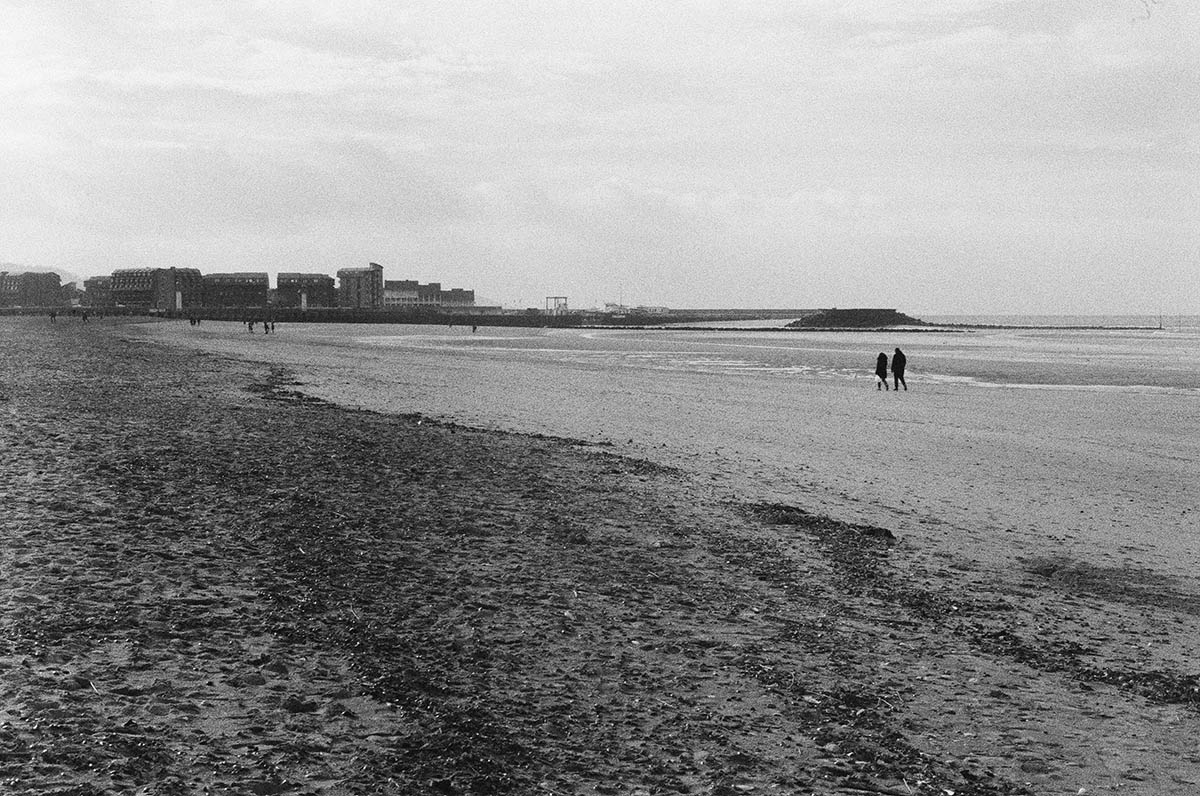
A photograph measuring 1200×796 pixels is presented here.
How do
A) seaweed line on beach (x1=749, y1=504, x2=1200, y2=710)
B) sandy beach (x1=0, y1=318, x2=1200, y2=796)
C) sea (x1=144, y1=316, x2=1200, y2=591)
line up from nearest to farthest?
sandy beach (x1=0, y1=318, x2=1200, y2=796) < seaweed line on beach (x1=749, y1=504, x2=1200, y2=710) < sea (x1=144, y1=316, x2=1200, y2=591)

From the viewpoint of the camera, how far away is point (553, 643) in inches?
259

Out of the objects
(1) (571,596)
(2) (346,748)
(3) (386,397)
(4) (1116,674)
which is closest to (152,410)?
(3) (386,397)

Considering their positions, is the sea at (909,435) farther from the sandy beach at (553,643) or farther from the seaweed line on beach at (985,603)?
the seaweed line on beach at (985,603)

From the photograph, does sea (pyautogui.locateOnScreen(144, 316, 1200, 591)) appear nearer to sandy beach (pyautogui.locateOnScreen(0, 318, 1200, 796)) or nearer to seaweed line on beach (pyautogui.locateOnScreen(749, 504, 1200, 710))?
sandy beach (pyautogui.locateOnScreen(0, 318, 1200, 796))

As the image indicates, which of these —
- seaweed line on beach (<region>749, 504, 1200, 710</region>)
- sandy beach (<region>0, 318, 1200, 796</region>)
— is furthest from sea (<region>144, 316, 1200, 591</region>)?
seaweed line on beach (<region>749, 504, 1200, 710</region>)

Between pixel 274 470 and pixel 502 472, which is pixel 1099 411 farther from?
pixel 274 470

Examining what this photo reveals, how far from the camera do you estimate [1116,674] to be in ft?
21.4

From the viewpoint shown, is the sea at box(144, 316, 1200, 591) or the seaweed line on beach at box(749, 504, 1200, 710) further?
the sea at box(144, 316, 1200, 591)

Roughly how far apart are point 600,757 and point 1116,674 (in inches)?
151

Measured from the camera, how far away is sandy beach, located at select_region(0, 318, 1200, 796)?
4.79 metres

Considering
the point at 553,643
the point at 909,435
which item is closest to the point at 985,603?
the point at 553,643

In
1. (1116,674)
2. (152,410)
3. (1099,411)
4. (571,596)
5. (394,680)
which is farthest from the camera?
(1099,411)

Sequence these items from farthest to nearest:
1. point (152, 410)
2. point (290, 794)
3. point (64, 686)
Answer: point (152, 410) < point (64, 686) < point (290, 794)

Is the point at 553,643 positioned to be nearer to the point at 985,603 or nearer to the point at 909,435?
the point at 985,603
